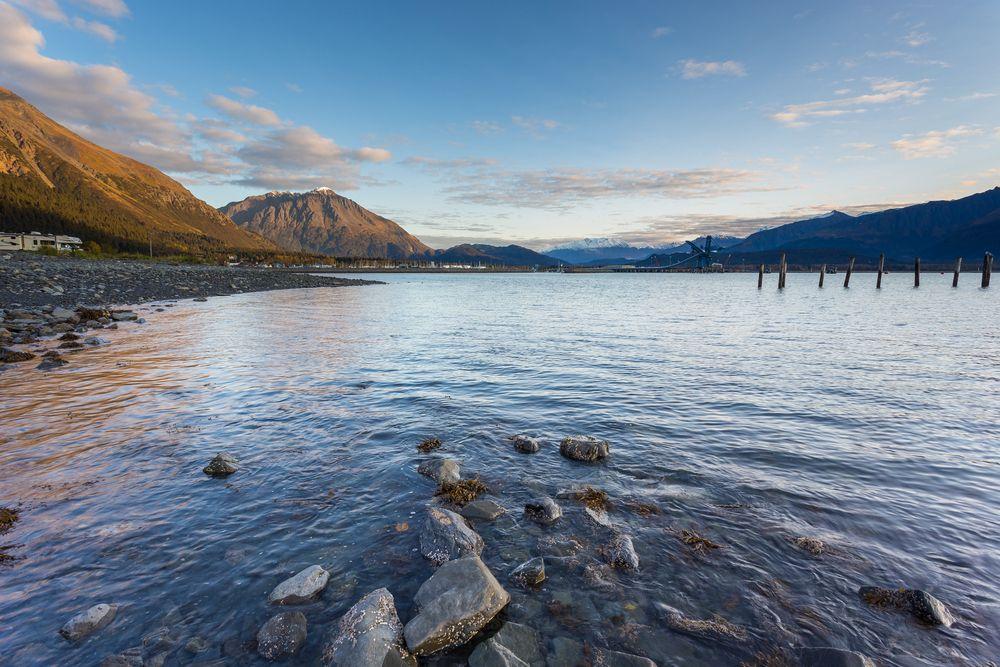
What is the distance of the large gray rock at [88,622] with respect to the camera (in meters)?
4.68

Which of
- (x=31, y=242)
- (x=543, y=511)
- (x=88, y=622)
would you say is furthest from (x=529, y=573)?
(x=31, y=242)

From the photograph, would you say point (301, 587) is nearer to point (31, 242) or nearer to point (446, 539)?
point (446, 539)

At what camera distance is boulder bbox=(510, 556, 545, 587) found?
575cm

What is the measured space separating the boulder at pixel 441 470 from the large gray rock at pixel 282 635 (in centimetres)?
391

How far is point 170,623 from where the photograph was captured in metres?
4.94

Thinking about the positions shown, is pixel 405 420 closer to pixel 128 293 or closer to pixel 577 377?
pixel 577 377

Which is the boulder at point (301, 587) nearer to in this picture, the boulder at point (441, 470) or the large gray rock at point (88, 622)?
the large gray rock at point (88, 622)

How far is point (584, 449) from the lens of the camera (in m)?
10.0

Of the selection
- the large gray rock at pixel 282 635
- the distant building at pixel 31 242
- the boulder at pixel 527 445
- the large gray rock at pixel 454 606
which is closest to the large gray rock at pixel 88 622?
the large gray rock at pixel 282 635

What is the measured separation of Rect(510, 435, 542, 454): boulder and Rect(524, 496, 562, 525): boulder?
263 cm

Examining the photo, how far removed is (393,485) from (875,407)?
15448 millimetres

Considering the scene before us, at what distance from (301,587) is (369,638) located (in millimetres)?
1421

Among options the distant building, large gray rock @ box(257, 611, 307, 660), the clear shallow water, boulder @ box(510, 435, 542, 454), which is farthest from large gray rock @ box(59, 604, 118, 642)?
the distant building

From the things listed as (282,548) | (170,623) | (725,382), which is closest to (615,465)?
(282,548)
